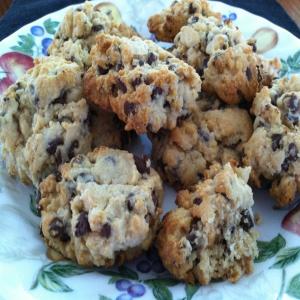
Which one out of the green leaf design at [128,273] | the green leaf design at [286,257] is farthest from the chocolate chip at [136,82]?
the green leaf design at [286,257]

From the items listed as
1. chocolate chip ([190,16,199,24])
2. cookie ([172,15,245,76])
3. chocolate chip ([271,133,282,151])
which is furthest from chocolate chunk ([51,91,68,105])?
chocolate chip ([271,133,282,151])

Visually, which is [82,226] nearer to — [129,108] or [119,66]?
[129,108]

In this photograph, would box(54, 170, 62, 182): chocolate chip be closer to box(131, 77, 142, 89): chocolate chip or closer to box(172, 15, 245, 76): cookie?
box(131, 77, 142, 89): chocolate chip

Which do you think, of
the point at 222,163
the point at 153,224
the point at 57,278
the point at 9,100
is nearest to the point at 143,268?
the point at 153,224

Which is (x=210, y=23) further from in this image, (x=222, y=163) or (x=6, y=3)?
(x=6, y=3)

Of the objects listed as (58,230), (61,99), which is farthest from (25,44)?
(58,230)

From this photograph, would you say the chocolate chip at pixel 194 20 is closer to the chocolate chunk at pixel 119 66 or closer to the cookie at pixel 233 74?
the cookie at pixel 233 74
